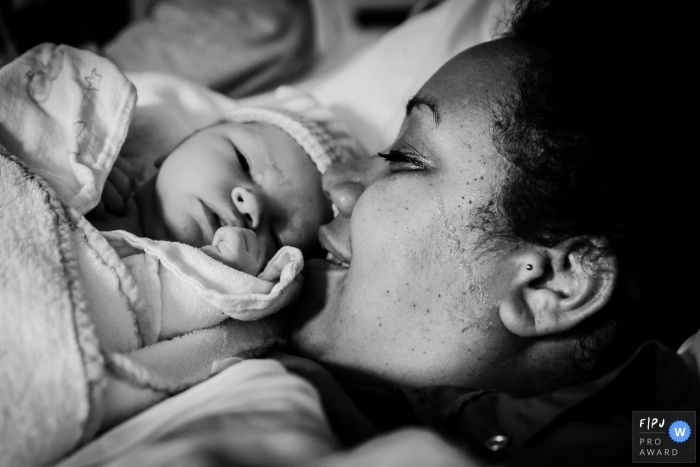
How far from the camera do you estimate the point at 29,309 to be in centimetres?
70

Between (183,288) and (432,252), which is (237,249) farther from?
(432,252)

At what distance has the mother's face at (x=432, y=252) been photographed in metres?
0.86

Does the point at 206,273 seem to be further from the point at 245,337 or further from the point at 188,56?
the point at 188,56

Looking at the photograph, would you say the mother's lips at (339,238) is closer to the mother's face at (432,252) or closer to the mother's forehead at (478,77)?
the mother's face at (432,252)

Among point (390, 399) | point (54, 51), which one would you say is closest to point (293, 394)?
point (390, 399)

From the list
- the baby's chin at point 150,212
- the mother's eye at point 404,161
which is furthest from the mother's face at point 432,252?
the baby's chin at point 150,212

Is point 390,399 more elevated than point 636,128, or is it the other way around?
point 636,128

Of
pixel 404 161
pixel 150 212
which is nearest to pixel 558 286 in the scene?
pixel 404 161

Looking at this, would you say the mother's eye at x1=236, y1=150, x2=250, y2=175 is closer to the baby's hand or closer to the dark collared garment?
the baby's hand

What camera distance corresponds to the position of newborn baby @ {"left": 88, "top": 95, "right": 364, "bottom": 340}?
35.0 inches

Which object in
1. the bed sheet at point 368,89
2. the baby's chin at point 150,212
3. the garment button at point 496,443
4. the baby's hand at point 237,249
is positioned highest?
the bed sheet at point 368,89

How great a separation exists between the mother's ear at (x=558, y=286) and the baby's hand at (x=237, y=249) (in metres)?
0.44

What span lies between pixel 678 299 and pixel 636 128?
0.30m

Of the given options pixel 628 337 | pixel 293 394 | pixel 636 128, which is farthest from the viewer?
pixel 628 337
